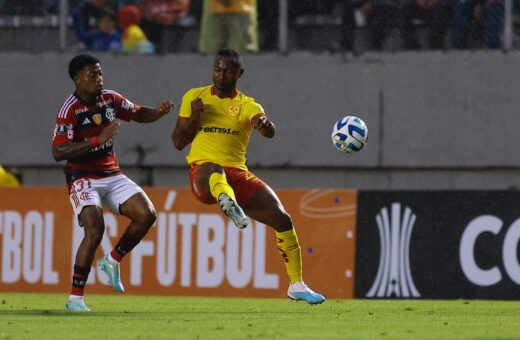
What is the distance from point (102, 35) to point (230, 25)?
1855 mm

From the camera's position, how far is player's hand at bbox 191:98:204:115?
11812mm

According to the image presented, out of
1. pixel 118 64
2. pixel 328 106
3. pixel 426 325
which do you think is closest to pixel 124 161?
pixel 118 64

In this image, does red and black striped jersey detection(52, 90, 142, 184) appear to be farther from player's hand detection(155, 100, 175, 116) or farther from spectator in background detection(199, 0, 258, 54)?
spectator in background detection(199, 0, 258, 54)

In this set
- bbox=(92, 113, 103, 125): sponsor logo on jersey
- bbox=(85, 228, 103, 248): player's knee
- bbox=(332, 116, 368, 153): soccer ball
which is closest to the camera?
bbox=(85, 228, 103, 248): player's knee

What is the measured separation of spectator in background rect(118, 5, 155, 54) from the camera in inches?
680

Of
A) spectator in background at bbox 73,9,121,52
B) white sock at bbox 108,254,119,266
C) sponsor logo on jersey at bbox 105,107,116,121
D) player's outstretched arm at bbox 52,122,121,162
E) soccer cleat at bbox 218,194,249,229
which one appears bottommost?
white sock at bbox 108,254,119,266

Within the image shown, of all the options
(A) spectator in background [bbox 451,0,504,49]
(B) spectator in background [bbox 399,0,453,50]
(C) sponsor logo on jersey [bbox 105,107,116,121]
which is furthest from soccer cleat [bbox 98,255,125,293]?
(A) spectator in background [bbox 451,0,504,49]

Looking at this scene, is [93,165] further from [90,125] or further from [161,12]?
[161,12]

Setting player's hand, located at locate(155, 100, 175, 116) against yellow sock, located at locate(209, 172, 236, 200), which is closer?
yellow sock, located at locate(209, 172, 236, 200)

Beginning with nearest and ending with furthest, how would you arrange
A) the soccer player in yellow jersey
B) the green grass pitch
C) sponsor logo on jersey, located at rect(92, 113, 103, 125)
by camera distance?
the green grass pitch < sponsor logo on jersey, located at rect(92, 113, 103, 125) < the soccer player in yellow jersey

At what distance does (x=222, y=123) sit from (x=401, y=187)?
228 inches

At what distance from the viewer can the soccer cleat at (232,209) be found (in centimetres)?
1117

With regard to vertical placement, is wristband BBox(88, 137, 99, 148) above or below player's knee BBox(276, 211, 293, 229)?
above

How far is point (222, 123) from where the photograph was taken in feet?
39.8
